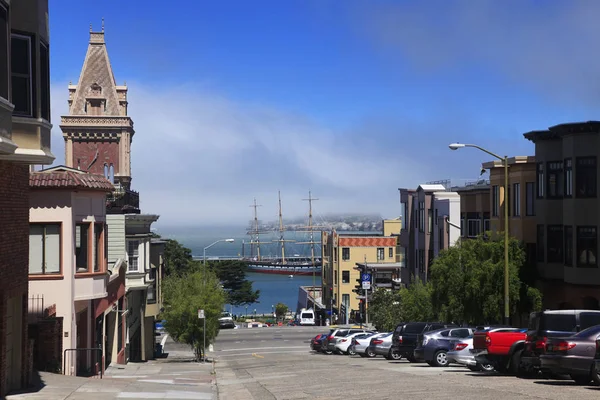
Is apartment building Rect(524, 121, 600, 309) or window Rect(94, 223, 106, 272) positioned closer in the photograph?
window Rect(94, 223, 106, 272)

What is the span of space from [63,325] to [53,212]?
3453mm

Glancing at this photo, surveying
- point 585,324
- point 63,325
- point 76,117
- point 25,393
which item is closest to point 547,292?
point 585,324

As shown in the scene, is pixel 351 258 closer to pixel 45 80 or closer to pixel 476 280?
pixel 476 280

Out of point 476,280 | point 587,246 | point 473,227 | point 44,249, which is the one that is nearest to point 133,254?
point 44,249

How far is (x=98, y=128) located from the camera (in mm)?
78250

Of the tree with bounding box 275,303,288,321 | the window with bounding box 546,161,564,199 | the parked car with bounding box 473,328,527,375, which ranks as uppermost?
the window with bounding box 546,161,564,199

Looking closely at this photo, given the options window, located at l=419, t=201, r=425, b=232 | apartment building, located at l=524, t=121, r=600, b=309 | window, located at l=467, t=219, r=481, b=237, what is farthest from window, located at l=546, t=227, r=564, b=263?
window, located at l=419, t=201, r=425, b=232

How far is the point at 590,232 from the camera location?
3628 centimetres

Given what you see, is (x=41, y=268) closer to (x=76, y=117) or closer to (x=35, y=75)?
(x=35, y=75)

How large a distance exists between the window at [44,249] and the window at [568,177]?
72.2ft

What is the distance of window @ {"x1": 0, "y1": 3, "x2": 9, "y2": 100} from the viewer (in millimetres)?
15219

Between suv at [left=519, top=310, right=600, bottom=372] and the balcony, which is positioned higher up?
the balcony

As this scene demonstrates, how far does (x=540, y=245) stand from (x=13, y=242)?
28.3m

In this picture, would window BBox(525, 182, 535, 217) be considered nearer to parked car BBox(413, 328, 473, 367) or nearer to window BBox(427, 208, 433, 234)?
parked car BBox(413, 328, 473, 367)
